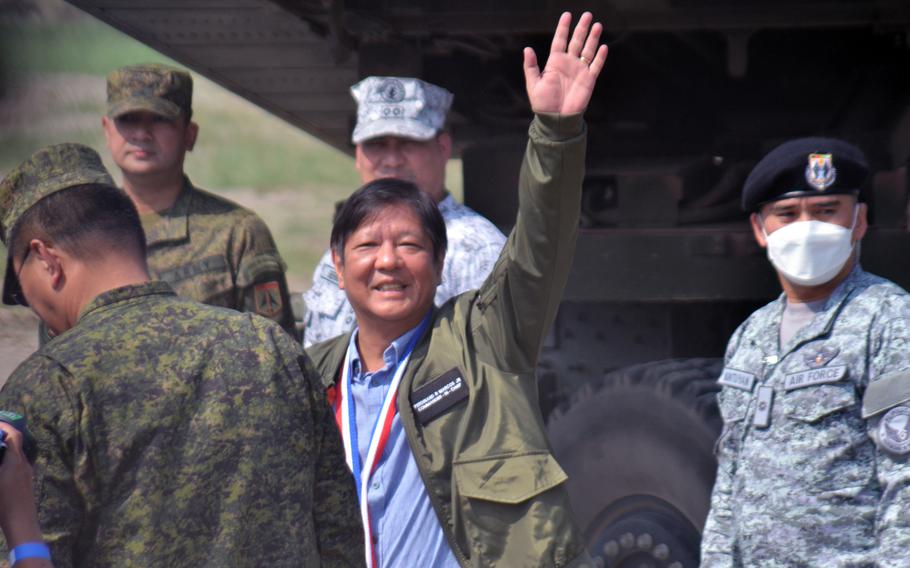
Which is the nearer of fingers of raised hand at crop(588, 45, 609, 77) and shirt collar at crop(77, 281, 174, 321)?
shirt collar at crop(77, 281, 174, 321)

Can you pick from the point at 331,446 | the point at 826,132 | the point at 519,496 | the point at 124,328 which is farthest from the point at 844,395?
the point at 826,132

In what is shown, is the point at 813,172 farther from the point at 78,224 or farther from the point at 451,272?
the point at 78,224

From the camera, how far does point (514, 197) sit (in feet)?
15.8

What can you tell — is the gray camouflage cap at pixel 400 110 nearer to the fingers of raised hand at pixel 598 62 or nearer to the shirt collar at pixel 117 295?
the fingers of raised hand at pixel 598 62

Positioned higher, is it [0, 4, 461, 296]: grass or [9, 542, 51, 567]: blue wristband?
[0, 4, 461, 296]: grass

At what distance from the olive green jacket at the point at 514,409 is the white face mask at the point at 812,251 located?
752mm

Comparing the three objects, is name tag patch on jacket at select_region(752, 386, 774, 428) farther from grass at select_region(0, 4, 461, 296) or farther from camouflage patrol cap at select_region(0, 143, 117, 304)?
grass at select_region(0, 4, 461, 296)

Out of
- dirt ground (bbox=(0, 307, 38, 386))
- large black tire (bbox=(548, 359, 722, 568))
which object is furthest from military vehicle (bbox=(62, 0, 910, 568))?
dirt ground (bbox=(0, 307, 38, 386))

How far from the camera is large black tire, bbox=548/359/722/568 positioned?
4168 mm

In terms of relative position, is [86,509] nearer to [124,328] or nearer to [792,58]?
[124,328]

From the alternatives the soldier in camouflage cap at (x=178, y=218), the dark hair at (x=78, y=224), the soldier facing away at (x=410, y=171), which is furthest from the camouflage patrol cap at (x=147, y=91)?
the dark hair at (x=78, y=224)

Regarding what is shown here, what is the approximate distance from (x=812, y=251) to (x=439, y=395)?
975 millimetres

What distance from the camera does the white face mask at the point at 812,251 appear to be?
3.10 metres

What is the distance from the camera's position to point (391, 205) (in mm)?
2781
